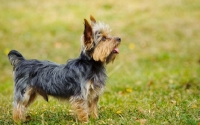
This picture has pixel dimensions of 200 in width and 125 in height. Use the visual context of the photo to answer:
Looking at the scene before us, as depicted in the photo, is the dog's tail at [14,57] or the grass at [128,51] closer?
the grass at [128,51]

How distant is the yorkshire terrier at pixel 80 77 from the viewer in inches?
273

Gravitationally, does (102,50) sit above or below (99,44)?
below

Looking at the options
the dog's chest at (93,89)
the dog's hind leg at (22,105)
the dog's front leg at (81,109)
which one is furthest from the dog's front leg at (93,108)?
the dog's hind leg at (22,105)

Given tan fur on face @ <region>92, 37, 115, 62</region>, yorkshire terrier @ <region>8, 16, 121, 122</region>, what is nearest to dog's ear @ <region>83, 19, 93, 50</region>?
yorkshire terrier @ <region>8, 16, 121, 122</region>

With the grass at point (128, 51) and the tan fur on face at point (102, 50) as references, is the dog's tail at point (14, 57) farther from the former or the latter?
the tan fur on face at point (102, 50)

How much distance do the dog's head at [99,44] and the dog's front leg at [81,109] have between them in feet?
2.66

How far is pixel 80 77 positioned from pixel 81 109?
22.3 inches

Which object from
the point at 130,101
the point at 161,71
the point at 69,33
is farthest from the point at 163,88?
the point at 69,33

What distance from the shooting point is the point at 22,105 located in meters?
7.57

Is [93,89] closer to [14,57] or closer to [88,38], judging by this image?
[88,38]

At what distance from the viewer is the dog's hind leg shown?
24.4 feet

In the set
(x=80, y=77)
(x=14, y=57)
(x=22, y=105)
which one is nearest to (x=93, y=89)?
(x=80, y=77)

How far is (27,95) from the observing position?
748cm

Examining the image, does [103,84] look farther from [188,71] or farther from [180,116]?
[188,71]
